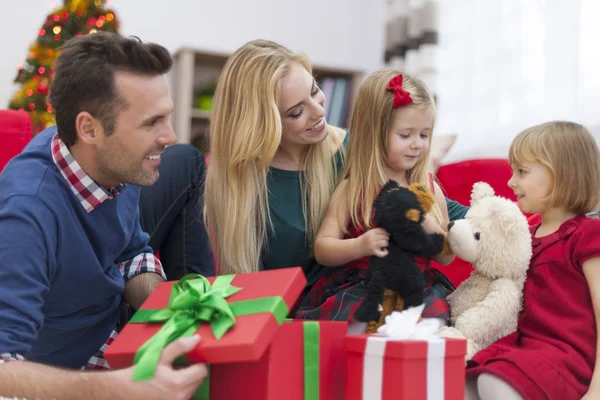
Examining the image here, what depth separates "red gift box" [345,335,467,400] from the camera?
3.26ft

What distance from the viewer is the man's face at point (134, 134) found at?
131 cm

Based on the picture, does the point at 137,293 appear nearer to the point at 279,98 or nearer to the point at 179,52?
the point at 279,98

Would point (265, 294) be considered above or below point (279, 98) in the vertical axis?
below

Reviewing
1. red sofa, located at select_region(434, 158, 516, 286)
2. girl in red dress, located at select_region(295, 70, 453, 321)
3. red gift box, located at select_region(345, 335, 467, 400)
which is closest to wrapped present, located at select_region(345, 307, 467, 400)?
red gift box, located at select_region(345, 335, 467, 400)

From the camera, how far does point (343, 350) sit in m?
1.14

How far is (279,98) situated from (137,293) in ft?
1.78

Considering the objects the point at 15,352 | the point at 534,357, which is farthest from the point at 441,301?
the point at 15,352

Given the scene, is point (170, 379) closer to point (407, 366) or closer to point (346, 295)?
point (407, 366)

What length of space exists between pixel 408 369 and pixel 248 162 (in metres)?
0.72

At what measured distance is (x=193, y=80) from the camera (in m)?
3.60

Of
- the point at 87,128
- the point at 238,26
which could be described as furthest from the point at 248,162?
the point at 238,26

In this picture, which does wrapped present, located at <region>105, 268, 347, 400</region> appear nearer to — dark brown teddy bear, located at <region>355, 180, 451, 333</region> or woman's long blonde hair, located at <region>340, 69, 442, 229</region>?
dark brown teddy bear, located at <region>355, 180, 451, 333</region>

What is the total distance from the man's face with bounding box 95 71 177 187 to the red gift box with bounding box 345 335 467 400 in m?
0.58

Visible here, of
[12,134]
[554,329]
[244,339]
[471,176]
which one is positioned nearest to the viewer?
[244,339]
